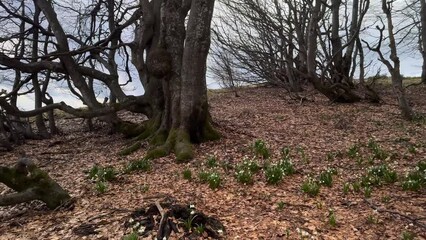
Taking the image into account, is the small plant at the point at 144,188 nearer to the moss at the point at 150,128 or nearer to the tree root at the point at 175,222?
the tree root at the point at 175,222

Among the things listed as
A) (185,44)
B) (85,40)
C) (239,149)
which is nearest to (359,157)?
(239,149)

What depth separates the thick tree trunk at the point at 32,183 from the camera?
6.07 metres

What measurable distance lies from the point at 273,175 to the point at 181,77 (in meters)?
4.13

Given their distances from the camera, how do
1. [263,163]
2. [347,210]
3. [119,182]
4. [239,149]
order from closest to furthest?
1. [347,210]
2. [119,182]
3. [263,163]
4. [239,149]

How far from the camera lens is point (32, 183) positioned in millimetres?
6141

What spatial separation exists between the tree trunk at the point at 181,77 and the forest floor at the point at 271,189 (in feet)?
1.69

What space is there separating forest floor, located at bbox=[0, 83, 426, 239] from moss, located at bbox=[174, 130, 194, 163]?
206 millimetres

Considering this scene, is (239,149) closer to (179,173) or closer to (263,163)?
(263,163)

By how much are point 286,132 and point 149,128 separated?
409 cm

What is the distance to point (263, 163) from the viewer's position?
781 cm

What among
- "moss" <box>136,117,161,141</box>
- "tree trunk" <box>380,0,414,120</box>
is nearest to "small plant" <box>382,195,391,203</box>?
"moss" <box>136,117,161,141</box>

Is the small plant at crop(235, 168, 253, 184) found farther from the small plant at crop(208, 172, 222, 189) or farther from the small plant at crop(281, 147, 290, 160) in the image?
the small plant at crop(281, 147, 290, 160)

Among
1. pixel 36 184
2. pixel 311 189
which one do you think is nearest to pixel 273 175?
pixel 311 189

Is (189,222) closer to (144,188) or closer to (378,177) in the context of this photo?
(144,188)
